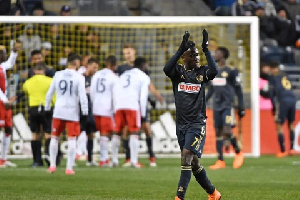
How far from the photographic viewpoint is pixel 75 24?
2358 centimetres

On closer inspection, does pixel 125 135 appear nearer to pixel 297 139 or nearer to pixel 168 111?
pixel 168 111

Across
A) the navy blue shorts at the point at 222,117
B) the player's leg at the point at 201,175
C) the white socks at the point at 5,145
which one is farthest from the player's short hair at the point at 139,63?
the player's leg at the point at 201,175

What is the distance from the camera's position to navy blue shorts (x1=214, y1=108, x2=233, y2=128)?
19.0 meters

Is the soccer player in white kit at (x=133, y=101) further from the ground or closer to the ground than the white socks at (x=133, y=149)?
further from the ground

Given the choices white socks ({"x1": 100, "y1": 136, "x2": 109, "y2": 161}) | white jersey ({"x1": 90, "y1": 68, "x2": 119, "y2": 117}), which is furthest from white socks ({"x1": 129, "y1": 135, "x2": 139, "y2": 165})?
white jersey ({"x1": 90, "y1": 68, "x2": 119, "y2": 117})

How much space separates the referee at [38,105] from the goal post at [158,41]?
293 centimetres

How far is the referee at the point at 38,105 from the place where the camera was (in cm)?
1973

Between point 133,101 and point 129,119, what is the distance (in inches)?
16.2

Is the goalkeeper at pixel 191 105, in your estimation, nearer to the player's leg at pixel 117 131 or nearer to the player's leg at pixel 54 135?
the player's leg at pixel 54 135

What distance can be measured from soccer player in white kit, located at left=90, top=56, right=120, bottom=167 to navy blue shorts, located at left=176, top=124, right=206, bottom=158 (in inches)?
354

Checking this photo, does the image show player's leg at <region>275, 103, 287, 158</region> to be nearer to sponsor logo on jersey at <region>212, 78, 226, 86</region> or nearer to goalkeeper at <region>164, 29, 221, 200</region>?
sponsor logo on jersey at <region>212, 78, 226, 86</region>

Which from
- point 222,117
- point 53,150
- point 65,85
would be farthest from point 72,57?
point 222,117

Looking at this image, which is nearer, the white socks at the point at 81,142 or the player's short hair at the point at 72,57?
the player's short hair at the point at 72,57

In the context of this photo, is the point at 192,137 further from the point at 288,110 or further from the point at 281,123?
the point at 288,110
